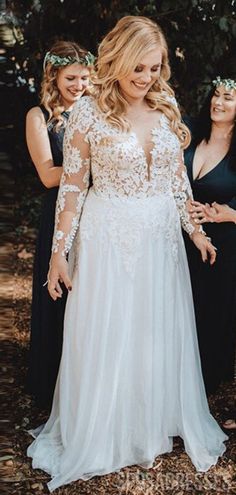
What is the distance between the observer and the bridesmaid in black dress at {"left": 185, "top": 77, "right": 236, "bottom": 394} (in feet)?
12.8

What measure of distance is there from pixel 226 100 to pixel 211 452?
169cm

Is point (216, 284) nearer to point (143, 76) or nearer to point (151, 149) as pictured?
point (151, 149)

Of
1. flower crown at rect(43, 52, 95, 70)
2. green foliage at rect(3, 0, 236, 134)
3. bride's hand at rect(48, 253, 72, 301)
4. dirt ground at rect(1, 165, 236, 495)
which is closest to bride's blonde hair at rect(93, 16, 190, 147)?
flower crown at rect(43, 52, 95, 70)

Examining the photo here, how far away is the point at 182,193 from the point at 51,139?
732 millimetres

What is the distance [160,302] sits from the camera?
357 cm

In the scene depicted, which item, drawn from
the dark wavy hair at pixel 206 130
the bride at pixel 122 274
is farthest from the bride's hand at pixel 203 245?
the dark wavy hair at pixel 206 130

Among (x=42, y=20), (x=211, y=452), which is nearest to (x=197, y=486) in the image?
(x=211, y=452)

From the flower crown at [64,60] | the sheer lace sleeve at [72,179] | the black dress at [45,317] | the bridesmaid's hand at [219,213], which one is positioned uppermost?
the flower crown at [64,60]

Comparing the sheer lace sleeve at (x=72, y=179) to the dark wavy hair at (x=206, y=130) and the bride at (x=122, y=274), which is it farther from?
the dark wavy hair at (x=206, y=130)

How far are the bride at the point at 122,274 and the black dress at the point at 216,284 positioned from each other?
33 cm

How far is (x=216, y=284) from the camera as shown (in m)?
4.23

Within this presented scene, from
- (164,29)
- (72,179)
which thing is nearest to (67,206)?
(72,179)

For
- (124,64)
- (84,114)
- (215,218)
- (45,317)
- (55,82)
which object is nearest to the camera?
(124,64)

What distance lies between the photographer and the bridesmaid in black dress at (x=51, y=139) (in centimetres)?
389
